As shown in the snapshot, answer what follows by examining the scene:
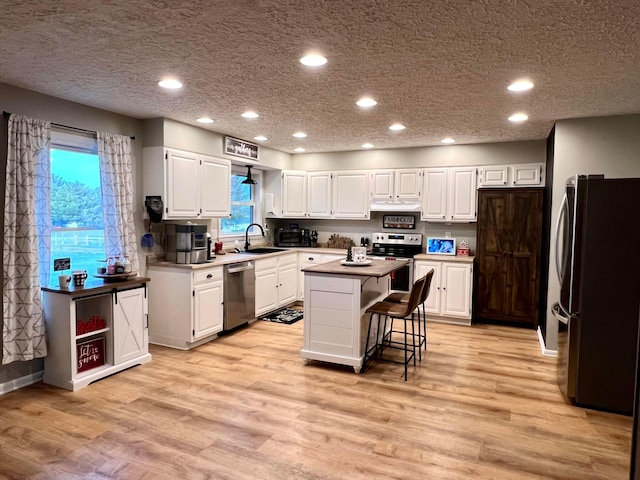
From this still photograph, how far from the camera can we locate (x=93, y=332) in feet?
11.7

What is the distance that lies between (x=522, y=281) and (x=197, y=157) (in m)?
4.21

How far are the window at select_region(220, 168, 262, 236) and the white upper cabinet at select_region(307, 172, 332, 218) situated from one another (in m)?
0.84

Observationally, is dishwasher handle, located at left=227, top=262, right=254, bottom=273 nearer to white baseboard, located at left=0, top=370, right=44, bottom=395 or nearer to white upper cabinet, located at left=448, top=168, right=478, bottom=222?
white baseboard, located at left=0, top=370, right=44, bottom=395

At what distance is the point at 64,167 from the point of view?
12.3 ft

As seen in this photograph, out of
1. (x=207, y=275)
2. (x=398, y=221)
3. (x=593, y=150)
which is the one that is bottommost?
(x=207, y=275)

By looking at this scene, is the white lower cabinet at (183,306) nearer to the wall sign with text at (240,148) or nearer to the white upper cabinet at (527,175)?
the wall sign with text at (240,148)

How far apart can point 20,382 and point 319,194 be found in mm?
4395

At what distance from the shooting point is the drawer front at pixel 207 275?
4328 mm

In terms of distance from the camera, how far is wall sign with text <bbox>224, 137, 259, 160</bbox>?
5.16 m

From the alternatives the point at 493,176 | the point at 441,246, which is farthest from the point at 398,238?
the point at 493,176

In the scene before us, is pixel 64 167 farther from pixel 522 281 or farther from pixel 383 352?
pixel 522 281

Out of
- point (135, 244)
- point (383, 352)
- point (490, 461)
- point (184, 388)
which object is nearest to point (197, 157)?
point (135, 244)

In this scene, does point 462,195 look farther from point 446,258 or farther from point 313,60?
point 313,60

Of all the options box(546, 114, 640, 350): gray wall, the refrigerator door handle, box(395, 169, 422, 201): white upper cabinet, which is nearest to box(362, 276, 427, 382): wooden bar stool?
the refrigerator door handle
